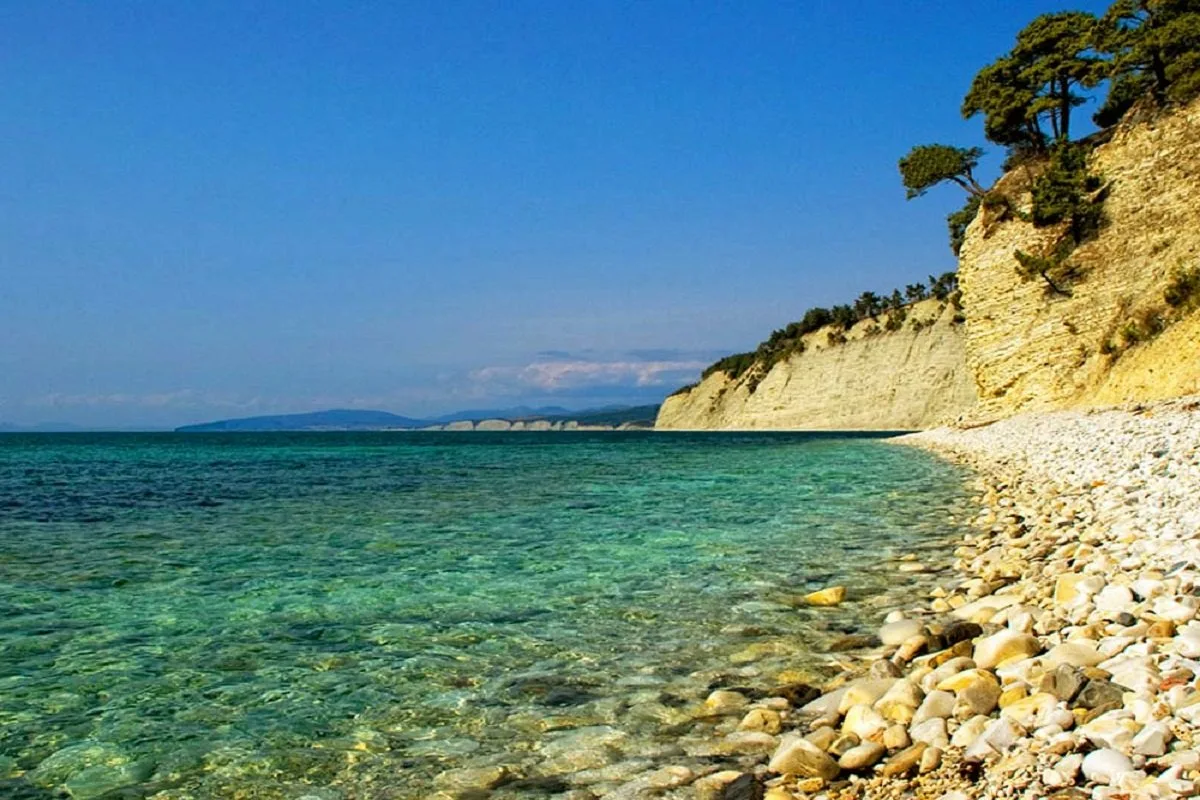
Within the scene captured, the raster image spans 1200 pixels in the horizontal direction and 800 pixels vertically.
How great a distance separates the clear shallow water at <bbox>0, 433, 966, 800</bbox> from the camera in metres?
5.20

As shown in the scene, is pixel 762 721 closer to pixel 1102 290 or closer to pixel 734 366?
pixel 1102 290

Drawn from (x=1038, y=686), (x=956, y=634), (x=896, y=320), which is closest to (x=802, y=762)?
(x=1038, y=686)

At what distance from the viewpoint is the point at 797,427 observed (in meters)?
105

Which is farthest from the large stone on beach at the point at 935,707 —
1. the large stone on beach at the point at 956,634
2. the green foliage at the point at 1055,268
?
the green foliage at the point at 1055,268

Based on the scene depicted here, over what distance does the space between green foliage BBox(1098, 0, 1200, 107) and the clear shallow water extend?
35335 millimetres

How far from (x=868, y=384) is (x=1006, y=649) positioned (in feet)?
313

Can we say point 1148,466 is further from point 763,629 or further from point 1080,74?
point 1080,74

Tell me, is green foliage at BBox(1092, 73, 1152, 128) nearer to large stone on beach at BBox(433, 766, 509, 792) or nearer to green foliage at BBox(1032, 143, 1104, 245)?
green foliage at BBox(1032, 143, 1104, 245)

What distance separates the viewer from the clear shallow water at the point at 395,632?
5203 millimetres

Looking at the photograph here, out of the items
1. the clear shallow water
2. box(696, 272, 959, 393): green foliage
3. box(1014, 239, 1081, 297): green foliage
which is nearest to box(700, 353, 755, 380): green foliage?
box(696, 272, 959, 393): green foliage

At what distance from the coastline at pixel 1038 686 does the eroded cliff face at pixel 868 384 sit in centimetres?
7528

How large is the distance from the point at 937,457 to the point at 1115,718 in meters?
32.3

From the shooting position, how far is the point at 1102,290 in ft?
134

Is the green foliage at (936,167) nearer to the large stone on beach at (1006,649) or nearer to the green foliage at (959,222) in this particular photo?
the green foliage at (959,222)
